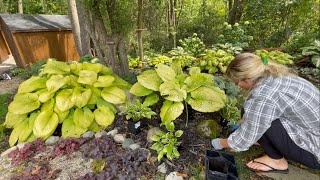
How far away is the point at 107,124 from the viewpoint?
2.58m

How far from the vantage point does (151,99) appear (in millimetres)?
2572

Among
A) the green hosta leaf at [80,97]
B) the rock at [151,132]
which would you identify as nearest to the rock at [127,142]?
the rock at [151,132]

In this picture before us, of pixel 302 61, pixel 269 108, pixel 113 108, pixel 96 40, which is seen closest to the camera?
pixel 269 108

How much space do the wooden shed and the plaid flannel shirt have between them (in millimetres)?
6902

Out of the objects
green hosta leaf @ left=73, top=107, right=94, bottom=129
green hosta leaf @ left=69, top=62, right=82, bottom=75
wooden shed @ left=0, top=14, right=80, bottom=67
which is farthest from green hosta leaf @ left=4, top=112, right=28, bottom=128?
wooden shed @ left=0, top=14, right=80, bottom=67

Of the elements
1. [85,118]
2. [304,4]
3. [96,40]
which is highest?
[304,4]

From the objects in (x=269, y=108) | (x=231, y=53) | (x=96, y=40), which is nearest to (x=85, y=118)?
(x=96, y=40)

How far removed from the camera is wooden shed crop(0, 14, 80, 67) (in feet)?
21.2

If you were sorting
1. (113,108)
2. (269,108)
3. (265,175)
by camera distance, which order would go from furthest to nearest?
(113,108) < (265,175) < (269,108)

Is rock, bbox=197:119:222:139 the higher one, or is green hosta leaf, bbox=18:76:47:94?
green hosta leaf, bbox=18:76:47:94

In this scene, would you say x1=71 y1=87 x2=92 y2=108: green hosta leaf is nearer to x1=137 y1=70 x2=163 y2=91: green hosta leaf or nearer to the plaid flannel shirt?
x1=137 y1=70 x2=163 y2=91: green hosta leaf

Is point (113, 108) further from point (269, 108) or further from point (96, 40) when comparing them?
point (269, 108)

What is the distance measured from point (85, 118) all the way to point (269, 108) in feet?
6.55

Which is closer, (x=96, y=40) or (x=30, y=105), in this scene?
(x=30, y=105)
